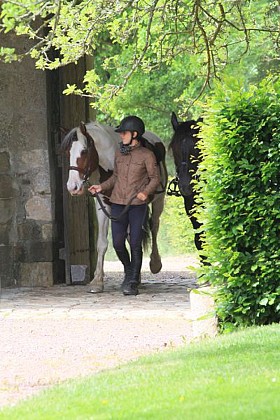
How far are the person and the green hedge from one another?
3693mm

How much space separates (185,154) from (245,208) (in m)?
3.88

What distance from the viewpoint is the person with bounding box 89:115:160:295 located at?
13289 mm

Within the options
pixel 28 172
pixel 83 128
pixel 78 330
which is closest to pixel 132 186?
pixel 83 128

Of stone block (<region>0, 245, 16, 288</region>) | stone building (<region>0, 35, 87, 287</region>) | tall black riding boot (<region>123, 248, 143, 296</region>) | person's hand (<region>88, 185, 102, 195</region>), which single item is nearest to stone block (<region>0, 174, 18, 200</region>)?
stone building (<region>0, 35, 87, 287</region>)

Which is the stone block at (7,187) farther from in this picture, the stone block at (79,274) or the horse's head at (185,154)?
the horse's head at (185,154)

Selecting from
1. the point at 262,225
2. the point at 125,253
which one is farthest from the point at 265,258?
the point at 125,253

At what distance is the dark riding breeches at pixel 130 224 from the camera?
13.5m

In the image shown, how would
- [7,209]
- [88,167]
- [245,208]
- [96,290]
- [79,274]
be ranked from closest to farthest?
[245,208], [88,167], [96,290], [7,209], [79,274]

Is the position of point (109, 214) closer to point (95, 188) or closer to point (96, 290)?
point (95, 188)

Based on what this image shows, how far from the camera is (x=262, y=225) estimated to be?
934cm

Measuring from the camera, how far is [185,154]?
13195 mm

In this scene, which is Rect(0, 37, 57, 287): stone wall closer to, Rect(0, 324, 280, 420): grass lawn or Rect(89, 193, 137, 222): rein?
Rect(89, 193, 137, 222): rein

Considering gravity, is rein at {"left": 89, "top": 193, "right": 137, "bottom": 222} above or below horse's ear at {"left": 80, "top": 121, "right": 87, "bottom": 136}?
below

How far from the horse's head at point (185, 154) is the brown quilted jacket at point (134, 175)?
0.28 meters
